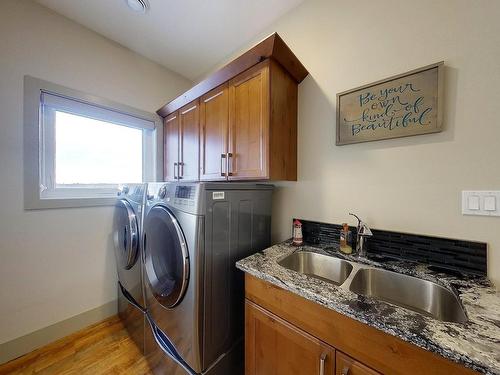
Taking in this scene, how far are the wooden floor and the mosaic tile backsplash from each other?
1726 mm

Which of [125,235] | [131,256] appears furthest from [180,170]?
[131,256]

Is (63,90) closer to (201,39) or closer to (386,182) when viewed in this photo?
(201,39)

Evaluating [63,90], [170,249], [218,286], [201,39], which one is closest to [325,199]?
[218,286]

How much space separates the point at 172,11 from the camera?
1538 mm

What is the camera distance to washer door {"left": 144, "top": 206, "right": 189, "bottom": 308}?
1051mm

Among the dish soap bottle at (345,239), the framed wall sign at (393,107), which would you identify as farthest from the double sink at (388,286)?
the framed wall sign at (393,107)

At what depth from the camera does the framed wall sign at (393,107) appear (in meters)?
0.99

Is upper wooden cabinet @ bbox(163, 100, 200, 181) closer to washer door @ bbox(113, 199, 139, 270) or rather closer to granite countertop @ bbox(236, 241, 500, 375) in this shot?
washer door @ bbox(113, 199, 139, 270)

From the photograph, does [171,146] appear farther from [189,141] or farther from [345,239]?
[345,239]

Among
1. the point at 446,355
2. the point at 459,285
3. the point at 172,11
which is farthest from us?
the point at 172,11

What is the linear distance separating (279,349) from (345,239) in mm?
700

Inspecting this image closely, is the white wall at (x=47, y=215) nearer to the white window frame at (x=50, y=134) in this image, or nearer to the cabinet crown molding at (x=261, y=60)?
the white window frame at (x=50, y=134)

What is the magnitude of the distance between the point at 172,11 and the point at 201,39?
1.11 ft

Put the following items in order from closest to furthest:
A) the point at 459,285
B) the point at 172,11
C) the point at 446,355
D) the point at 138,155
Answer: the point at 446,355
the point at 459,285
the point at 172,11
the point at 138,155
